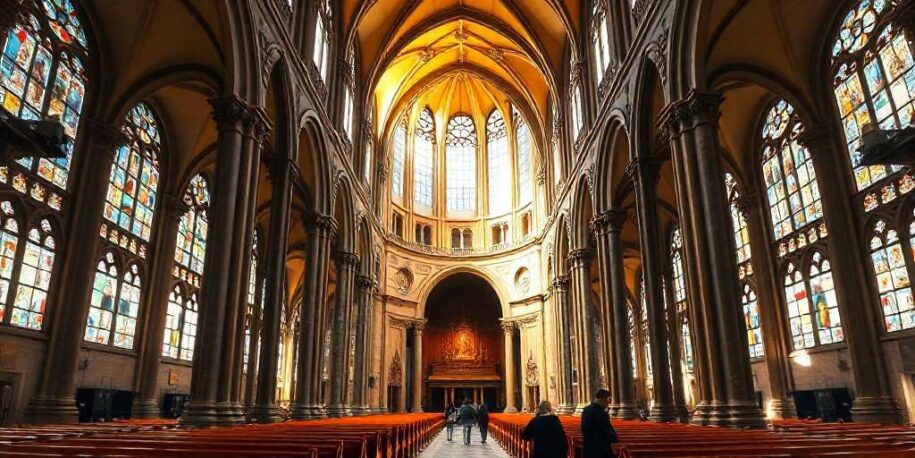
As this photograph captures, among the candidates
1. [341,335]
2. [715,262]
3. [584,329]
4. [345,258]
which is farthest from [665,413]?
[345,258]

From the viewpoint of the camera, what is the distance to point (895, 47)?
14.1 m

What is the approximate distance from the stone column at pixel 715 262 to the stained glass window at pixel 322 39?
13.6 metres

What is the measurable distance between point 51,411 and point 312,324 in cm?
745

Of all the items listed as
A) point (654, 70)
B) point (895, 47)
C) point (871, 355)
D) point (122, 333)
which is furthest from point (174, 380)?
point (895, 47)

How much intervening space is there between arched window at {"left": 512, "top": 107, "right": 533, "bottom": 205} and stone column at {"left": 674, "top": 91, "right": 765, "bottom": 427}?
79.4ft

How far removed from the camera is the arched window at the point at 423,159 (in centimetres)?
3950

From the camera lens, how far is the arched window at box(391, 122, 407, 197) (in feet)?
123

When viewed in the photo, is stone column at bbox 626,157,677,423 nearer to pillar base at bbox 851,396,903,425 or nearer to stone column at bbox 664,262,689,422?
stone column at bbox 664,262,689,422

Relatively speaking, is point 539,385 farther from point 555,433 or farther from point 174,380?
point 555,433

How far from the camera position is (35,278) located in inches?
543

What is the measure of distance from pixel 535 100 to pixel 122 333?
1005 inches

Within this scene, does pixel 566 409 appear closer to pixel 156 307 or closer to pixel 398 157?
pixel 156 307

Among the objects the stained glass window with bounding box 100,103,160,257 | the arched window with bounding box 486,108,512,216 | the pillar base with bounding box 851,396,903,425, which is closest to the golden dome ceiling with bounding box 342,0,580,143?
the arched window with bounding box 486,108,512,216

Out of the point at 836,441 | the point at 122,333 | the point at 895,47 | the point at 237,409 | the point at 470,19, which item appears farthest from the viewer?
the point at 470,19
